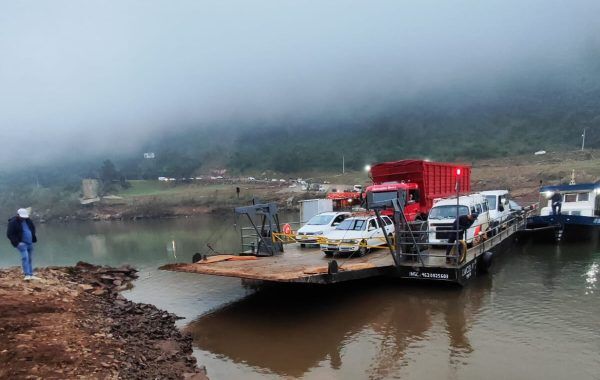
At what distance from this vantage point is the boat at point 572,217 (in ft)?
65.4

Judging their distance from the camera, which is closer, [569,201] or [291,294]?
[291,294]

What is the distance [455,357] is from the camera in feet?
28.6

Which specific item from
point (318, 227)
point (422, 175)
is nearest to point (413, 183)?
point (422, 175)

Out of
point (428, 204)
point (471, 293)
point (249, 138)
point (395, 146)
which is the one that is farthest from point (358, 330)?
point (249, 138)

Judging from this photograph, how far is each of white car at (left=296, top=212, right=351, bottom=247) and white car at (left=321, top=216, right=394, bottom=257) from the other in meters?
2.02

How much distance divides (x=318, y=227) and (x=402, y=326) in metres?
7.82

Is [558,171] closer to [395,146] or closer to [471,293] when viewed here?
[471,293]

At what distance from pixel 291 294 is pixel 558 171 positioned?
50.6 metres

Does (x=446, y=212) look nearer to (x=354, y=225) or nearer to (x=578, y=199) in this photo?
(x=354, y=225)

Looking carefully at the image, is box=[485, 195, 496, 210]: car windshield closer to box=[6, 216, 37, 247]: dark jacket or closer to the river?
the river

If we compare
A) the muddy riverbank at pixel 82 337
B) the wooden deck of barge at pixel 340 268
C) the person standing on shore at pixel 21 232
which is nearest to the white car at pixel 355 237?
the wooden deck of barge at pixel 340 268

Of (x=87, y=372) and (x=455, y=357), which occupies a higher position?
(x=87, y=372)

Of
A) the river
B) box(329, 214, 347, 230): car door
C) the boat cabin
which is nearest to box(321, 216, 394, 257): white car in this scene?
the river

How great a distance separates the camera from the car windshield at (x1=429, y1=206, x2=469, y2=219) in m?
15.7
